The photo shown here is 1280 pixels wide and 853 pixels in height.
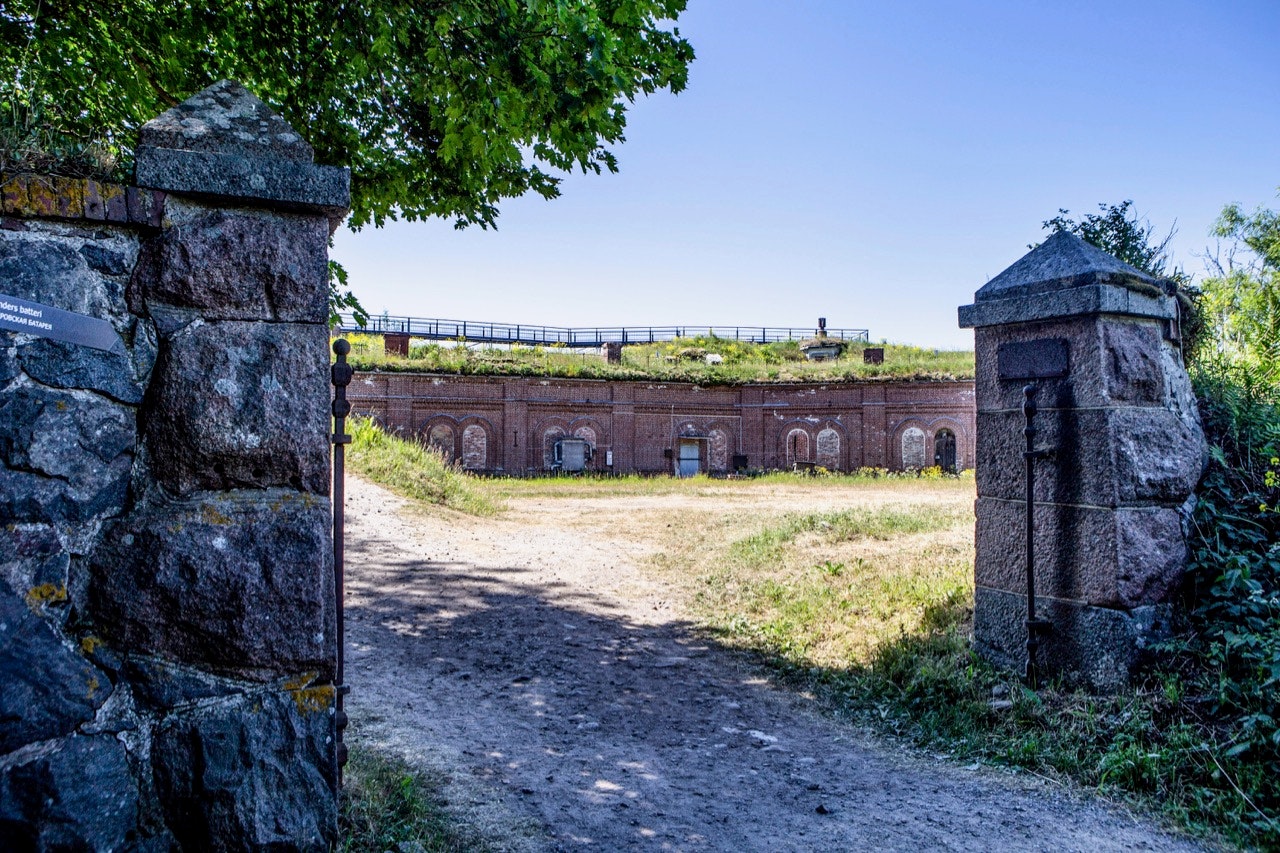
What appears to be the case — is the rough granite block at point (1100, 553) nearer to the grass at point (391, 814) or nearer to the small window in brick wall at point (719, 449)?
the grass at point (391, 814)

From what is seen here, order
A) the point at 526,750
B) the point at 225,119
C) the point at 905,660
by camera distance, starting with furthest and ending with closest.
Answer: the point at 905,660 < the point at 526,750 < the point at 225,119

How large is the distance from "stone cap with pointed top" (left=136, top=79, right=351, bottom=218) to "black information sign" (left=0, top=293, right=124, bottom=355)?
0.43m

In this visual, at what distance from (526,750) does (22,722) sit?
2.44 metres

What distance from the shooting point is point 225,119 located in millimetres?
2436

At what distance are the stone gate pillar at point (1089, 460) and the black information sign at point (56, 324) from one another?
4.34 metres

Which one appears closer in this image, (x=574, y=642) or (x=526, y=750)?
(x=526, y=750)

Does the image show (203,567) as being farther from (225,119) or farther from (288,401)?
(225,119)

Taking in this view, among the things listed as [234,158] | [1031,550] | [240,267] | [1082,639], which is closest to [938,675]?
[1082,639]

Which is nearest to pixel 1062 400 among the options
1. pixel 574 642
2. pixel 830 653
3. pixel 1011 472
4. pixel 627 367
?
pixel 1011 472

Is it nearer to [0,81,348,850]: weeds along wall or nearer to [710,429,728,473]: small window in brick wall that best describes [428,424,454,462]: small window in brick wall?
[710,429,728,473]: small window in brick wall

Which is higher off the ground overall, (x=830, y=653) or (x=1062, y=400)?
(x=1062, y=400)

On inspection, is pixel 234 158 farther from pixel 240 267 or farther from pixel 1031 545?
pixel 1031 545

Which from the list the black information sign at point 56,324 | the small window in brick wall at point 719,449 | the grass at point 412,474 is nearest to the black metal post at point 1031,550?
the black information sign at point 56,324

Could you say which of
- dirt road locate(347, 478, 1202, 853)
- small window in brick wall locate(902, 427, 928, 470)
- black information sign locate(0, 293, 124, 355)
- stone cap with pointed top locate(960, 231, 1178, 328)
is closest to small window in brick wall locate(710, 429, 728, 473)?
small window in brick wall locate(902, 427, 928, 470)
